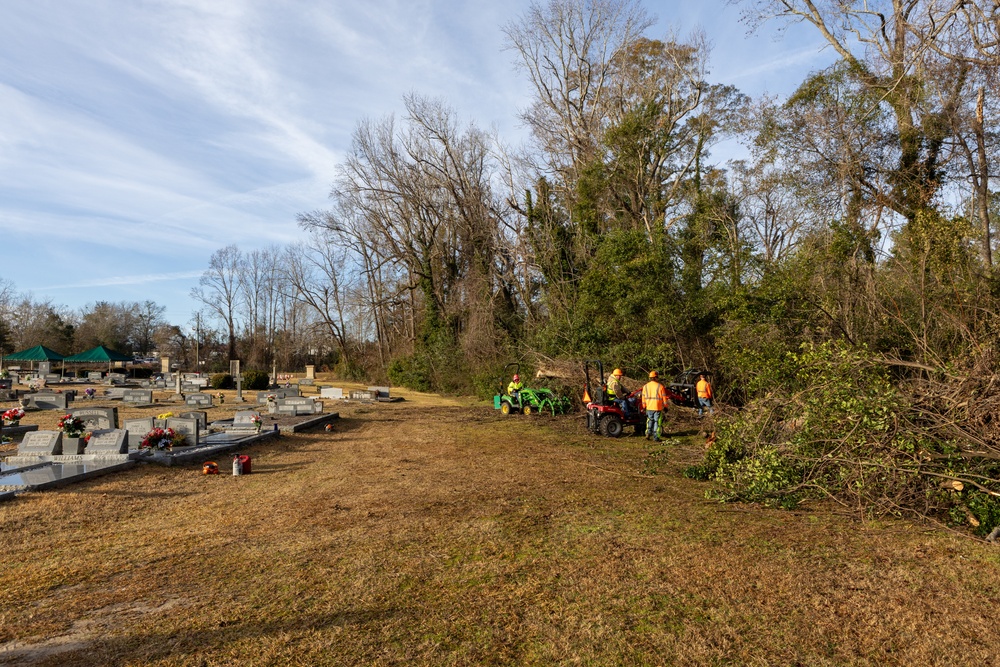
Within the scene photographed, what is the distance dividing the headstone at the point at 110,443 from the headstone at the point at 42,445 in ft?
1.57

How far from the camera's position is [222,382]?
34.2m

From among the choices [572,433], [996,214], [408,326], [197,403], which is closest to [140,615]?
[572,433]

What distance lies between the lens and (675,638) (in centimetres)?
369

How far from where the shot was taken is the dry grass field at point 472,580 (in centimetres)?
358

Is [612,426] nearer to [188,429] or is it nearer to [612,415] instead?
[612,415]

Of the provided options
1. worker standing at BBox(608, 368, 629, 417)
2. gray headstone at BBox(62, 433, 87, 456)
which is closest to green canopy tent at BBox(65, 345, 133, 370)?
gray headstone at BBox(62, 433, 87, 456)

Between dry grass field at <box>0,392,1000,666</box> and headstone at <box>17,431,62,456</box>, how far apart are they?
241 centimetres

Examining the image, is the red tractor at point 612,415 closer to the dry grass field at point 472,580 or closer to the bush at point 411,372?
the dry grass field at point 472,580

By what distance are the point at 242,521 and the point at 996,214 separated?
52.3ft

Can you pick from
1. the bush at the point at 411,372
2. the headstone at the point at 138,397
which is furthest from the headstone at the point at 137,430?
the bush at the point at 411,372

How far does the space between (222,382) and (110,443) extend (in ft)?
85.4

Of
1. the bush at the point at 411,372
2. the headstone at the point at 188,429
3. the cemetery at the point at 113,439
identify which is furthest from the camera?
the bush at the point at 411,372

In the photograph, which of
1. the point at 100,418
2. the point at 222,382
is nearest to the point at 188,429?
the point at 100,418

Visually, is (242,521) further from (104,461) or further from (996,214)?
(996,214)
